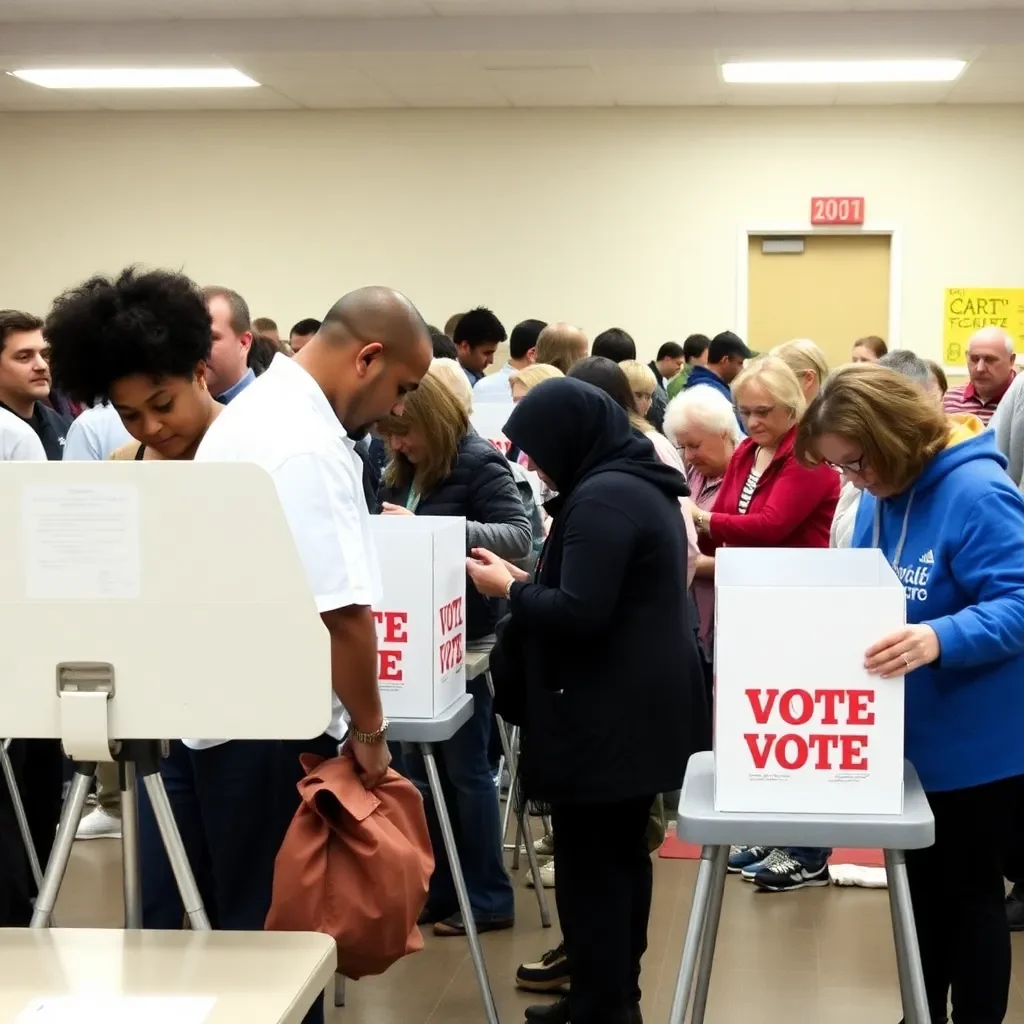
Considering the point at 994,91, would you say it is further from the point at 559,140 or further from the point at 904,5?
the point at 559,140

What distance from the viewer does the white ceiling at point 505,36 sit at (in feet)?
22.0

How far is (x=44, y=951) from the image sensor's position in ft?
4.43

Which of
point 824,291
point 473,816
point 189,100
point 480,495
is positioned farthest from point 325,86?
point 473,816

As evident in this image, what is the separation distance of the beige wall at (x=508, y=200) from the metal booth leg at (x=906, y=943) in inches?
279

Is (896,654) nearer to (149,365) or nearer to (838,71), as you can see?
(149,365)

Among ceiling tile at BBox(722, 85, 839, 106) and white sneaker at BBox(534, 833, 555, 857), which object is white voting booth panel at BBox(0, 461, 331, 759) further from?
ceiling tile at BBox(722, 85, 839, 106)

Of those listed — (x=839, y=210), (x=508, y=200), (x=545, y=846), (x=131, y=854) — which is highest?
(x=508, y=200)

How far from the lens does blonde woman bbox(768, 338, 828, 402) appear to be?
3.76 meters

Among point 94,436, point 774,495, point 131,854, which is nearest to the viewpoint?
point 131,854

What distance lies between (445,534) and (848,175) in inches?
268

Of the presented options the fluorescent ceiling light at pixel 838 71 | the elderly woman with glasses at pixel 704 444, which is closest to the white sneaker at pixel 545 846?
the elderly woman with glasses at pixel 704 444

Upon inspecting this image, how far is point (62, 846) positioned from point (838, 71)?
6995 mm

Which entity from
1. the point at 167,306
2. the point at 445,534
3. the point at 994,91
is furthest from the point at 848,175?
the point at 167,306

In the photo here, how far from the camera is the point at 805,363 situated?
3.79m
